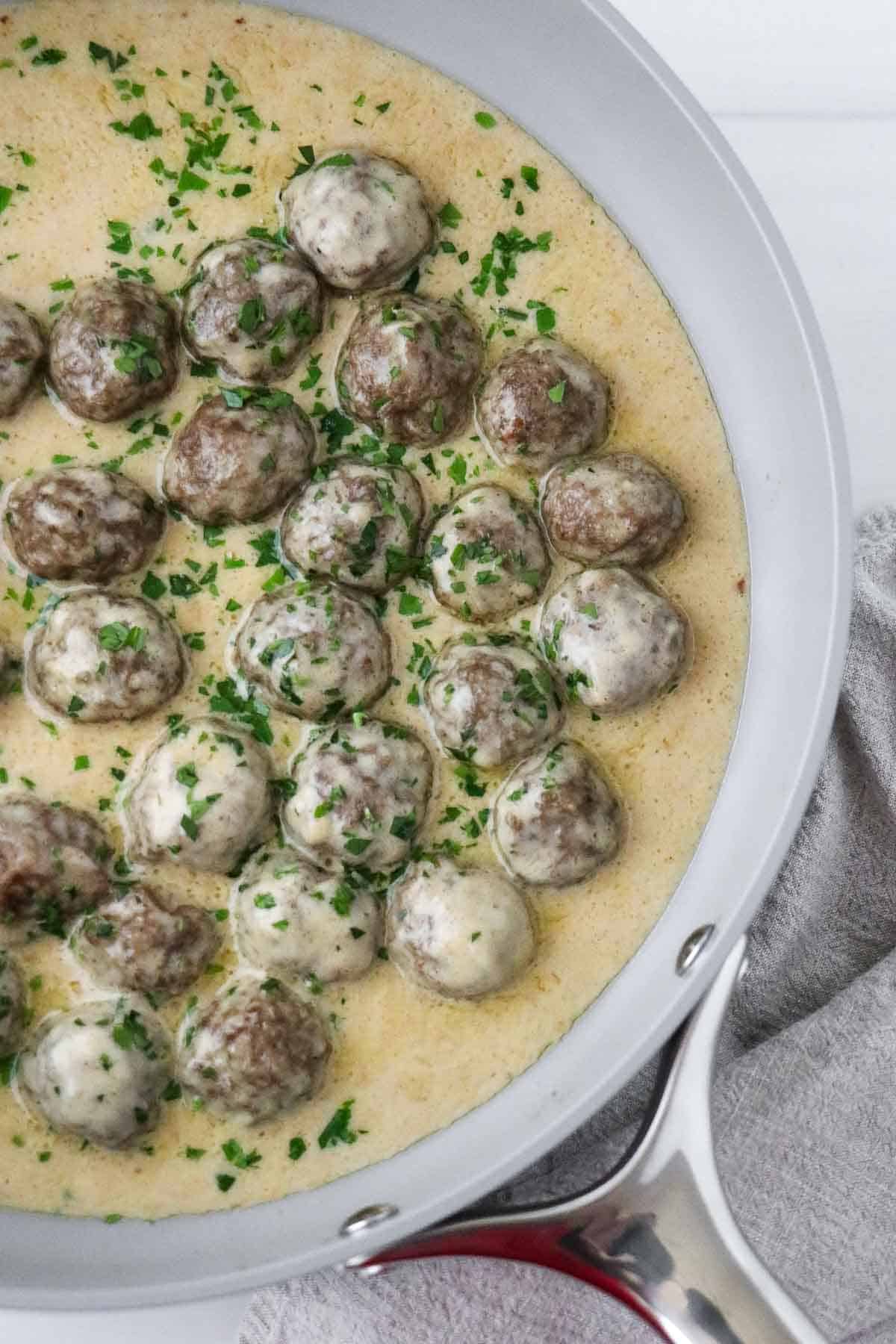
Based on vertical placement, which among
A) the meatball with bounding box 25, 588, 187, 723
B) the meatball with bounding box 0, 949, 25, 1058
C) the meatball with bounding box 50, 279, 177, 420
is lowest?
the meatball with bounding box 0, 949, 25, 1058

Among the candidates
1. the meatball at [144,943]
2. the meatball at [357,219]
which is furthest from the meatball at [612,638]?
the meatball at [144,943]

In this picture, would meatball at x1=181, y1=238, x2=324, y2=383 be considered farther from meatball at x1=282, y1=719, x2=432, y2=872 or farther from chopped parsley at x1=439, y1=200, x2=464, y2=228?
meatball at x1=282, y1=719, x2=432, y2=872

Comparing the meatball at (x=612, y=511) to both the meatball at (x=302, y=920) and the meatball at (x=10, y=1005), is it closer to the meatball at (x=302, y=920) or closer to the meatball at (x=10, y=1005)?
the meatball at (x=302, y=920)

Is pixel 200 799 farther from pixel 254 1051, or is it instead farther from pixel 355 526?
pixel 355 526

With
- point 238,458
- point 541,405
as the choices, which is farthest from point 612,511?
point 238,458

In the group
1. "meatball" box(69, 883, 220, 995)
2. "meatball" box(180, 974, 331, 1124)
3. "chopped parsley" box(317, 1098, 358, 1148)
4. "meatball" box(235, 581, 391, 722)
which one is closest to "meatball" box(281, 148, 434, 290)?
"meatball" box(235, 581, 391, 722)

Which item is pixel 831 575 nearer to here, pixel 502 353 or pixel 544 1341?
pixel 502 353
